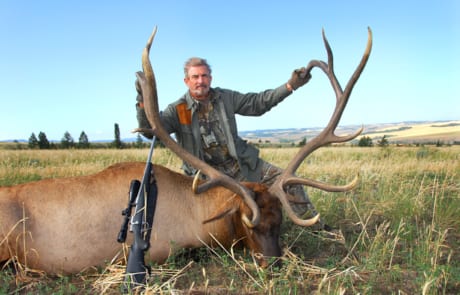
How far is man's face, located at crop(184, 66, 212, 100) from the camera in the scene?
17.6ft

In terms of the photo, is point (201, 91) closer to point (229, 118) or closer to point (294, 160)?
point (229, 118)

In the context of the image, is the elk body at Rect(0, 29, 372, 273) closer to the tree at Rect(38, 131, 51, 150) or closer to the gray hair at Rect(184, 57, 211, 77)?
the gray hair at Rect(184, 57, 211, 77)

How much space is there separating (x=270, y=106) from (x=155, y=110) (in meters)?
2.17

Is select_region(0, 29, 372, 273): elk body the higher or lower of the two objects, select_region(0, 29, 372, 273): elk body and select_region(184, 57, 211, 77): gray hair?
the lower

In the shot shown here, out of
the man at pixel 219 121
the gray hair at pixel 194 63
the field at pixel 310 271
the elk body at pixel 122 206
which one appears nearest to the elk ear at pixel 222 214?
the elk body at pixel 122 206

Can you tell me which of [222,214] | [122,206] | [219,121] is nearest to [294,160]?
[222,214]

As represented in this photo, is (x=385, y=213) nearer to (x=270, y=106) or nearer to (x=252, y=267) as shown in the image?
(x=270, y=106)

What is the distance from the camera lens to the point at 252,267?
146 inches

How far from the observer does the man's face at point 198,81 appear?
5.36 m

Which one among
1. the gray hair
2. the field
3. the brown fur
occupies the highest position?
the gray hair

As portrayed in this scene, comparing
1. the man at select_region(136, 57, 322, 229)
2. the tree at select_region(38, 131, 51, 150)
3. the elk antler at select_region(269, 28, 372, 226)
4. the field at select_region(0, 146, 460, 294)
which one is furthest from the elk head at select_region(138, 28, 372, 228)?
the tree at select_region(38, 131, 51, 150)

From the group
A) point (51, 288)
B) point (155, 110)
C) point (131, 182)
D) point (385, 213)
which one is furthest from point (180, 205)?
point (385, 213)

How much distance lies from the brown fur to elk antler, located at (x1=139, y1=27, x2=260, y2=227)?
0.19 metres

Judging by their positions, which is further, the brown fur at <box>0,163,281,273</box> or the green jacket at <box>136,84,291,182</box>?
the green jacket at <box>136,84,291,182</box>
